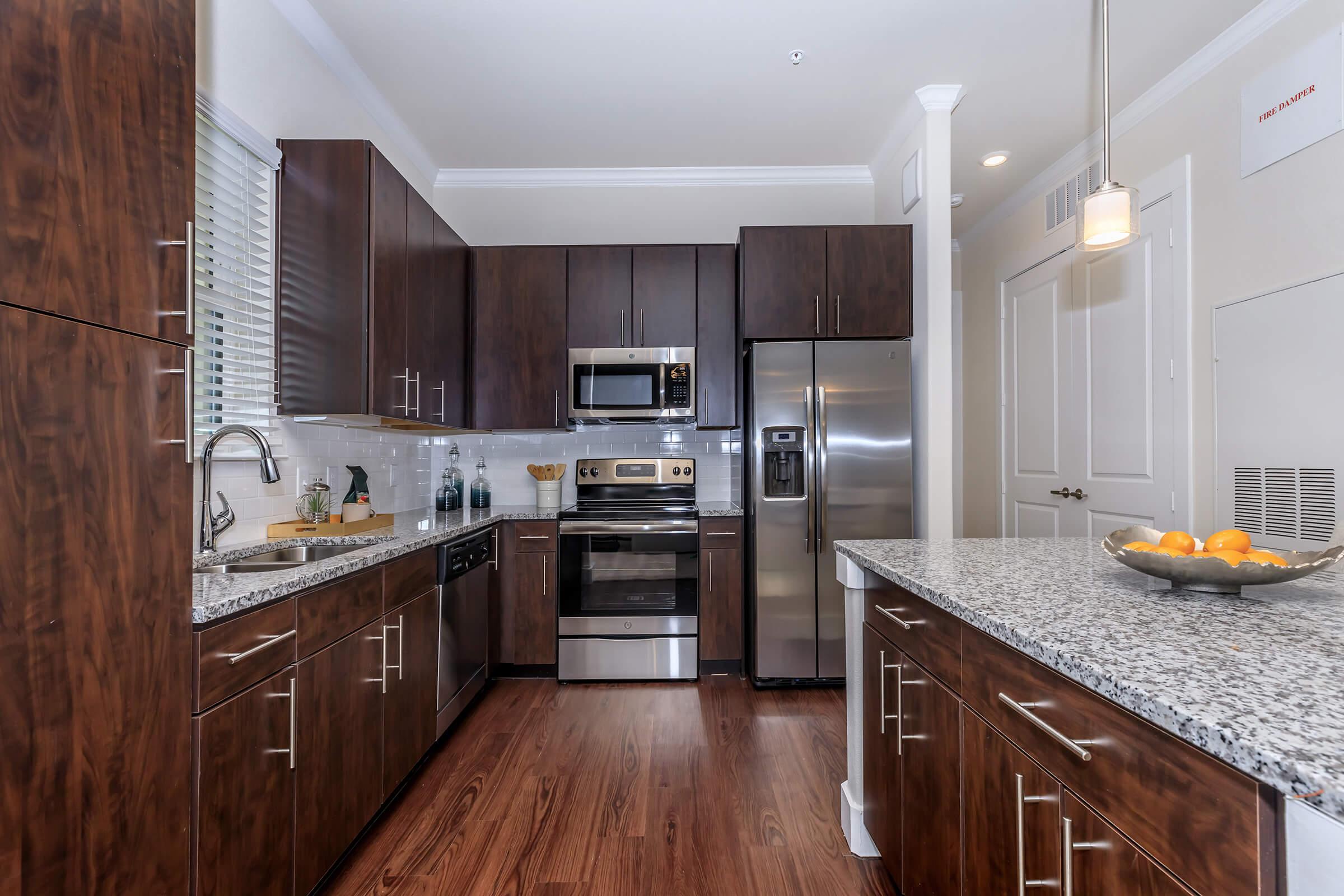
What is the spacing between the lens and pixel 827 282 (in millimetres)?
3137

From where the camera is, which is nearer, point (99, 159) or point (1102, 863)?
point (1102, 863)

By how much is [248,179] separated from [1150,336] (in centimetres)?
379

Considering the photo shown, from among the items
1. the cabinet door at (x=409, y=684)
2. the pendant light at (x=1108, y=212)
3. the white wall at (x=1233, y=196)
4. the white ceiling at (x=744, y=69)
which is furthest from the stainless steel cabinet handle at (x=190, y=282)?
the white wall at (x=1233, y=196)

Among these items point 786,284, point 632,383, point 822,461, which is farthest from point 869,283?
point 632,383

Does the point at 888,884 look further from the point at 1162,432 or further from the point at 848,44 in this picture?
the point at 848,44

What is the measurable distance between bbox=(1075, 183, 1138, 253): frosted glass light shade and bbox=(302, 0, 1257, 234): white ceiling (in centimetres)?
114

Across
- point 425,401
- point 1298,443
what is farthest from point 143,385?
point 1298,443

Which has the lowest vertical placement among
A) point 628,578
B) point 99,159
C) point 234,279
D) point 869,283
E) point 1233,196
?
point 628,578

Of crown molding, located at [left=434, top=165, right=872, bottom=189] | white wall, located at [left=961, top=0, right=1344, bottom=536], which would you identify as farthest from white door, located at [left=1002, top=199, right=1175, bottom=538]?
crown molding, located at [left=434, top=165, right=872, bottom=189]

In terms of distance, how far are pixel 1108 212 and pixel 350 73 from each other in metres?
2.90

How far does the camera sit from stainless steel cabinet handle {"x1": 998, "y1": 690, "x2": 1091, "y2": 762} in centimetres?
83

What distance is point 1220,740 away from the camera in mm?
587

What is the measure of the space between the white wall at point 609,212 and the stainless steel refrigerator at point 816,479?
3.66 feet

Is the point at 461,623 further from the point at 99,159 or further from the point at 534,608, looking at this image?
the point at 99,159
